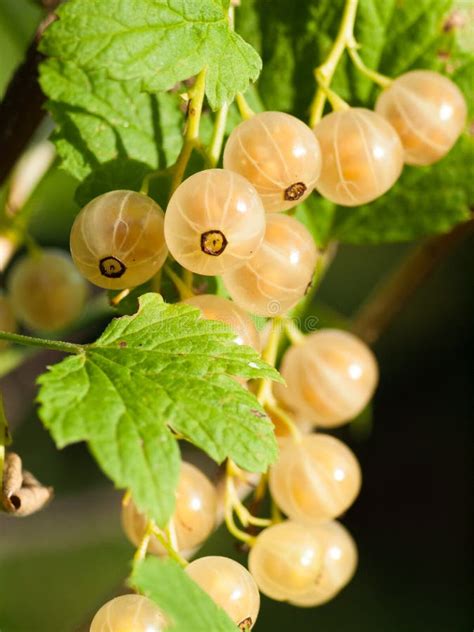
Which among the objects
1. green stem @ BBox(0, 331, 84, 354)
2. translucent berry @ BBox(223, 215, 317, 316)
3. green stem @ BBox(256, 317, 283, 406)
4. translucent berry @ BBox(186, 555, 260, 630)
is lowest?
translucent berry @ BBox(186, 555, 260, 630)

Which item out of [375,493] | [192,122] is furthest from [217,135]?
[375,493]

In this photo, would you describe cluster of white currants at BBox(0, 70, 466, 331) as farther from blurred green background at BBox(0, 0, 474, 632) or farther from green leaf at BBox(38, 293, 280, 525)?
blurred green background at BBox(0, 0, 474, 632)

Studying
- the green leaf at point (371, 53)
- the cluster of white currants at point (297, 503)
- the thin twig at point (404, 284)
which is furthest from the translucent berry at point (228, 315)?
the thin twig at point (404, 284)

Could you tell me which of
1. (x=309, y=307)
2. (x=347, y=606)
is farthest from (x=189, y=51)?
(x=347, y=606)

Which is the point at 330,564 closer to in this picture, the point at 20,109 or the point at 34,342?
the point at 34,342

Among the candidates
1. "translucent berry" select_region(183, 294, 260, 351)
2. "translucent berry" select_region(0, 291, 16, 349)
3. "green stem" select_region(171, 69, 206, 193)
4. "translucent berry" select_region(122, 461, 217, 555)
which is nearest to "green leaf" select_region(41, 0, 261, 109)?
"green stem" select_region(171, 69, 206, 193)
